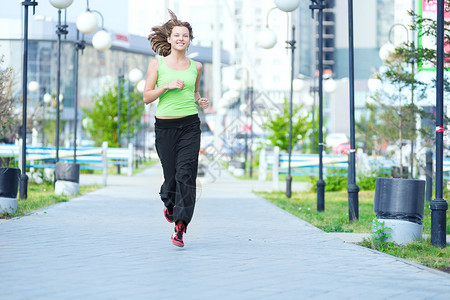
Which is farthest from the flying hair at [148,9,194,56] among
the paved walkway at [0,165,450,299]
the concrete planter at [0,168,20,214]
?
the concrete planter at [0,168,20,214]

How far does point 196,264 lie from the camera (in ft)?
23.3

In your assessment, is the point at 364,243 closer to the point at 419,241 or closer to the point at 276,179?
the point at 419,241

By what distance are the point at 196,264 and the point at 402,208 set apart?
277 centimetres

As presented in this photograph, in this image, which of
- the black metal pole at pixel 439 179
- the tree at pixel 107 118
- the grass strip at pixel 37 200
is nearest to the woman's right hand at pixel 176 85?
the black metal pole at pixel 439 179

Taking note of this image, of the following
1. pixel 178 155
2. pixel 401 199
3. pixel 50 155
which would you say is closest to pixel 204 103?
pixel 178 155

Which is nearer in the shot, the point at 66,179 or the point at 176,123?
the point at 176,123

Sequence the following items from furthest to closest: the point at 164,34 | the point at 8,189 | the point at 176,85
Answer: the point at 8,189 < the point at 164,34 < the point at 176,85

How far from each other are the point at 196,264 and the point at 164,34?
2530 mm

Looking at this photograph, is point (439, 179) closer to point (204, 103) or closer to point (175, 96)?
point (204, 103)

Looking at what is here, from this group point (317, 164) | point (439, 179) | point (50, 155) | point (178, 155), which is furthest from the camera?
point (50, 155)

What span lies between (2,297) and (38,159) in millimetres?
18563

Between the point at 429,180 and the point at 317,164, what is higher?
the point at 317,164

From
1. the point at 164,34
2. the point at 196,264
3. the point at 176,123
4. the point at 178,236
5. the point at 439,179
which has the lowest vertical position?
the point at 196,264

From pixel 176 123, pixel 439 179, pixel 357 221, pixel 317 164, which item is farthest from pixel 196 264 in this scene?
pixel 317 164
